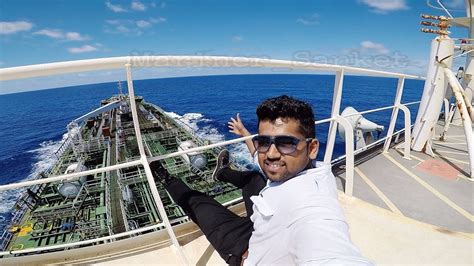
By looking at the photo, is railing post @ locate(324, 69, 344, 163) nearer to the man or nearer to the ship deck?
the ship deck

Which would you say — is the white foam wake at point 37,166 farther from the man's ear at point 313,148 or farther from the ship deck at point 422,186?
the man's ear at point 313,148

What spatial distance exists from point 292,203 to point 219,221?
3.19ft

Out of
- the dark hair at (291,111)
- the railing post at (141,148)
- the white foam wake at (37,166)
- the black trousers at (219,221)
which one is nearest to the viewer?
the dark hair at (291,111)

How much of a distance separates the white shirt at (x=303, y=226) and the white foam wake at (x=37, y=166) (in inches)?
773

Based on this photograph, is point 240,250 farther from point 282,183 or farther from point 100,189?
point 100,189

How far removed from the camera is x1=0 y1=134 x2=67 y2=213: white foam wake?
1539cm

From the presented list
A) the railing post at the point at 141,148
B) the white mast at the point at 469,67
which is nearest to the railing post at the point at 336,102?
the railing post at the point at 141,148

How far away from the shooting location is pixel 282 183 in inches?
46.3

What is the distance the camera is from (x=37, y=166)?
23.9 meters

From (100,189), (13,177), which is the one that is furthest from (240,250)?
(13,177)

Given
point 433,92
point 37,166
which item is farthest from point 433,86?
point 37,166

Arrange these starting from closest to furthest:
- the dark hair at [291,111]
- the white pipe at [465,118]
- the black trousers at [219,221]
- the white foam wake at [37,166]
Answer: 1. the dark hair at [291,111]
2. the black trousers at [219,221]
3. the white pipe at [465,118]
4. the white foam wake at [37,166]

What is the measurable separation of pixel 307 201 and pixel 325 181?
15 cm

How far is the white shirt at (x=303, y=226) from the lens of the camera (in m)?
0.84
